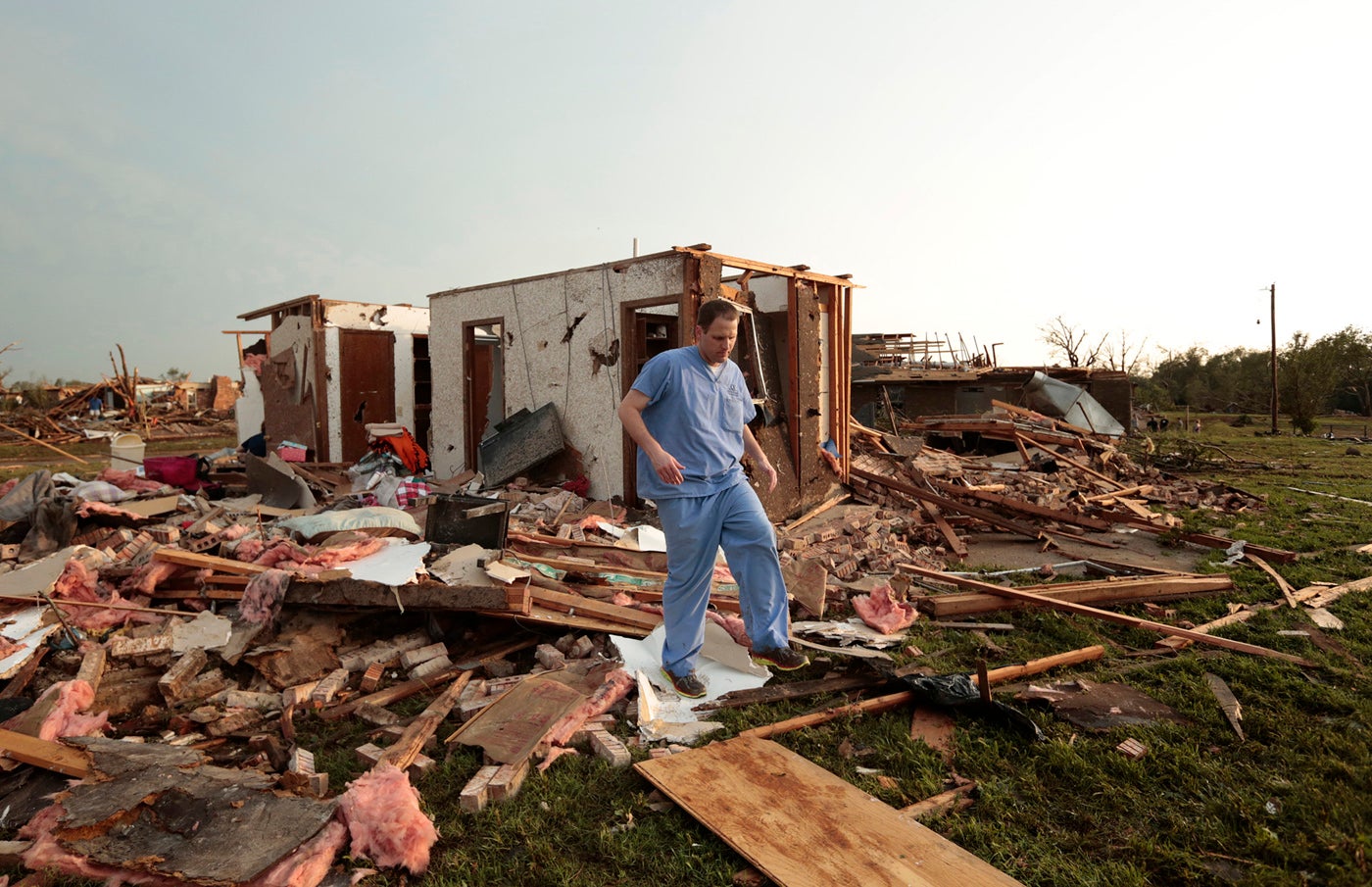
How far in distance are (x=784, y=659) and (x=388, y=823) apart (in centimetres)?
215

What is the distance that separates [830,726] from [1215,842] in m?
1.46

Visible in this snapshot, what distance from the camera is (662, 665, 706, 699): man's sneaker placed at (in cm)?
383

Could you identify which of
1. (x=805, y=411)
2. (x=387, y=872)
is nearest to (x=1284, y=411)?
(x=805, y=411)

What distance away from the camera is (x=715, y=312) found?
379 centimetres

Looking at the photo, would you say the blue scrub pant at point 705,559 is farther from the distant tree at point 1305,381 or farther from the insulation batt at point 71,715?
the distant tree at point 1305,381

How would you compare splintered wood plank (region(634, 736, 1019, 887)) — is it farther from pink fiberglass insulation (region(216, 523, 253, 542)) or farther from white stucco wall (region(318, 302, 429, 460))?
white stucco wall (region(318, 302, 429, 460))

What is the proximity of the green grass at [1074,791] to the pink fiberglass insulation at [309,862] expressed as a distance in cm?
22

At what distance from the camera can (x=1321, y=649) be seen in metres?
4.33

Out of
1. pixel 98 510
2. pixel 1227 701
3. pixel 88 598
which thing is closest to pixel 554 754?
pixel 1227 701

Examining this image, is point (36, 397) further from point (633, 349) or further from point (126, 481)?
point (633, 349)

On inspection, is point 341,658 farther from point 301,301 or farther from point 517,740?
point 301,301

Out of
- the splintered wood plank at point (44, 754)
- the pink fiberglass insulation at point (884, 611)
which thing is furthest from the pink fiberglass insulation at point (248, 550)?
the pink fiberglass insulation at point (884, 611)

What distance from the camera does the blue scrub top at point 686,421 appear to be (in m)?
3.80

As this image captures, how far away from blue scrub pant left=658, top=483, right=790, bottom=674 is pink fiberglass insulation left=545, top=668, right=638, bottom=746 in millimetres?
253
